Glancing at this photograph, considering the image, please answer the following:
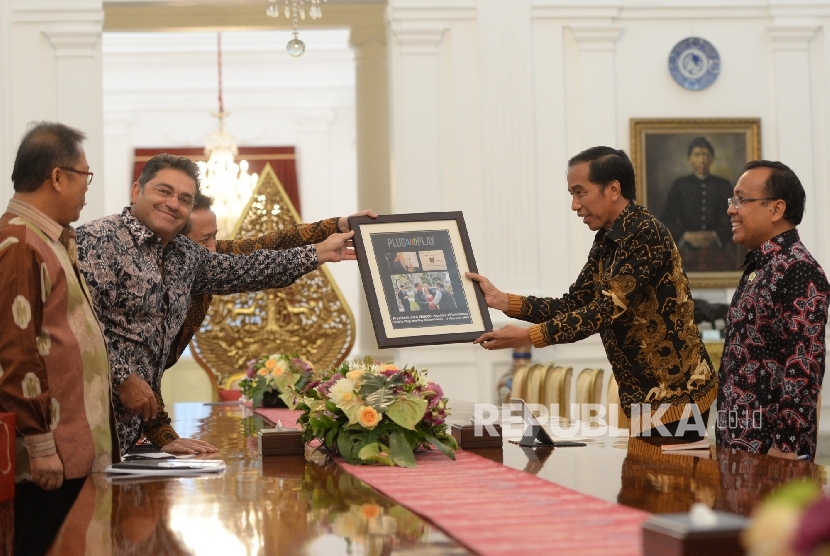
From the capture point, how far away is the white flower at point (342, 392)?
2527 mm

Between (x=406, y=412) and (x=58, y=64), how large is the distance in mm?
6254

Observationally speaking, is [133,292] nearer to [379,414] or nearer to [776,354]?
[379,414]

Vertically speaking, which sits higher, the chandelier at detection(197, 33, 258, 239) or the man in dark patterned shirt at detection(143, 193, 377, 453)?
the chandelier at detection(197, 33, 258, 239)

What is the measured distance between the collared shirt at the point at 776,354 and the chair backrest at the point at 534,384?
2681 mm

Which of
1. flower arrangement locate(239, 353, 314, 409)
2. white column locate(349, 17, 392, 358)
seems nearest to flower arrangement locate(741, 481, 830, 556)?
flower arrangement locate(239, 353, 314, 409)

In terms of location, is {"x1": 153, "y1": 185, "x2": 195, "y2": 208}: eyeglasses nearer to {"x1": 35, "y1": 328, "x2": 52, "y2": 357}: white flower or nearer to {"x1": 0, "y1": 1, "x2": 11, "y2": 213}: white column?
{"x1": 35, "y1": 328, "x2": 52, "y2": 357}: white flower

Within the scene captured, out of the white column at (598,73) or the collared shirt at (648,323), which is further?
the white column at (598,73)

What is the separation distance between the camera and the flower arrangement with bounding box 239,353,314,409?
4531 mm

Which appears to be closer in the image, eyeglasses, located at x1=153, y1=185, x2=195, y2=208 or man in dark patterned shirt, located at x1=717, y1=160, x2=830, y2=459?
man in dark patterned shirt, located at x1=717, y1=160, x2=830, y2=459

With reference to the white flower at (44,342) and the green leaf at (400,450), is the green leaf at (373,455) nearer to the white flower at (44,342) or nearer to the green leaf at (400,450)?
the green leaf at (400,450)

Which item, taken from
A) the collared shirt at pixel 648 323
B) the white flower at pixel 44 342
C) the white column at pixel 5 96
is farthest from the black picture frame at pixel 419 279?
the white column at pixel 5 96

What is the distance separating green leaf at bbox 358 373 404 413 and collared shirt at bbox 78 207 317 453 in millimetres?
694

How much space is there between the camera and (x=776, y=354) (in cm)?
293

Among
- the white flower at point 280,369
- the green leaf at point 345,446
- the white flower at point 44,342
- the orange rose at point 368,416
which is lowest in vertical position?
the green leaf at point 345,446
